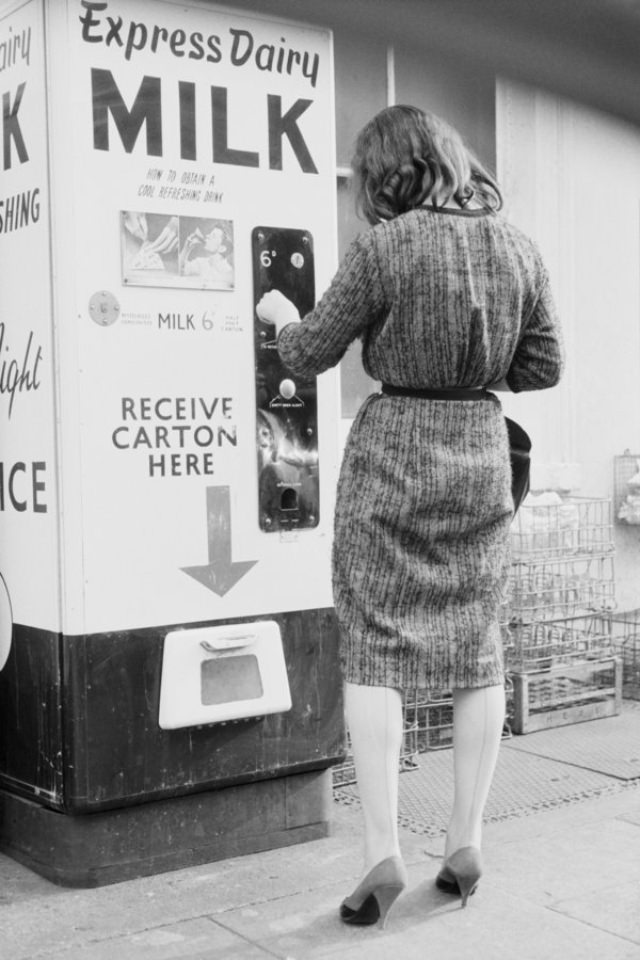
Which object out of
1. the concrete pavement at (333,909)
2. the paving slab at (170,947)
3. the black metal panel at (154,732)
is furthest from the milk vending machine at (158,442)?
the paving slab at (170,947)

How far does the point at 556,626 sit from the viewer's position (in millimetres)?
4891

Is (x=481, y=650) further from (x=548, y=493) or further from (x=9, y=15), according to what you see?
(x=548, y=493)

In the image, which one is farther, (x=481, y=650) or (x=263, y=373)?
(x=263, y=373)

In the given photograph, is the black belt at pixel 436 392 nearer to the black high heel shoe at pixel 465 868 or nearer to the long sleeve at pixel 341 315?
the long sleeve at pixel 341 315

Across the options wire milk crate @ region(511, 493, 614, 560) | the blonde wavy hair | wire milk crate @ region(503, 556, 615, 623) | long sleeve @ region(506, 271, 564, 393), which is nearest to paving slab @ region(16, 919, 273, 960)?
long sleeve @ region(506, 271, 564, 393)

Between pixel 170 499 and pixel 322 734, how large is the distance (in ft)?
2.56

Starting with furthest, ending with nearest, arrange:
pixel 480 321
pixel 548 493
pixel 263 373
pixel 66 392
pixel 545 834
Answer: pixel 548 493 → pixel 545 834 → pixel 263 373 → pixel 66 392 → pixel 480 321

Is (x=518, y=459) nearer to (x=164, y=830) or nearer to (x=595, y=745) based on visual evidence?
(x=164, y=830)

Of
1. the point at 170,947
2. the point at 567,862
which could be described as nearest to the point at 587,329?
the point at 567,862

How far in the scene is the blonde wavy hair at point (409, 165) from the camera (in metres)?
2.66

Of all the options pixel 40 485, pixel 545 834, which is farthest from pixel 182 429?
pixel 545 834

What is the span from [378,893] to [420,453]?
957 mm

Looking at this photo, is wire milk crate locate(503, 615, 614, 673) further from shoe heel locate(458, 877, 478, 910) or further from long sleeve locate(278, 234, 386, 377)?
long sleeve locate(278, 234, 386, 377)

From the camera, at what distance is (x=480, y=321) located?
2656 mm
